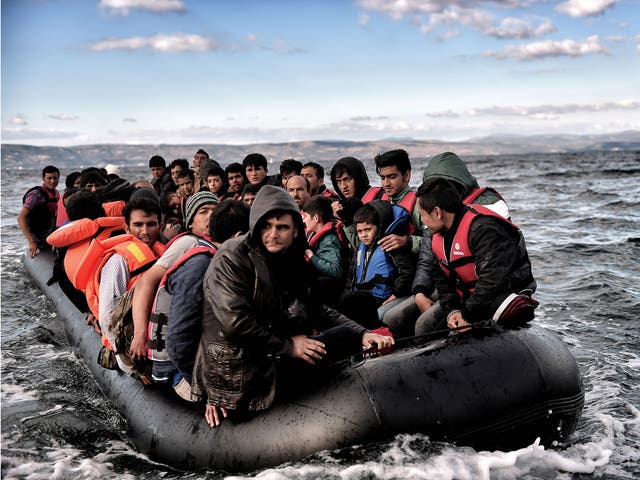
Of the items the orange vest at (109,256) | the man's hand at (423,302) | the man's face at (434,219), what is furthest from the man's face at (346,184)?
the orange vest at (109,256)

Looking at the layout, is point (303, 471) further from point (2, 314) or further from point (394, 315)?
point (2, 314)

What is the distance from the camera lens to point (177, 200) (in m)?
8.26

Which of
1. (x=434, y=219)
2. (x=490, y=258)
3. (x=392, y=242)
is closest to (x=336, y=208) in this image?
(x=392, y=242)

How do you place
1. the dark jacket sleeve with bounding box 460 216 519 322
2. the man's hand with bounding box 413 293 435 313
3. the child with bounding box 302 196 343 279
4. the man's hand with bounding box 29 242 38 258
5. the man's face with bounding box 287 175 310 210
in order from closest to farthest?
the dark jacket sleeve with bounding box 460 216 519 322, the man's hand with bounding box 413 293 435 313, the child with bounding box 302 196 343 279, the man's face with bounding box 287 175 310 210, the man's hand with bounding box 29 242 38 258

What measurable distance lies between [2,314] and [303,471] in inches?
281

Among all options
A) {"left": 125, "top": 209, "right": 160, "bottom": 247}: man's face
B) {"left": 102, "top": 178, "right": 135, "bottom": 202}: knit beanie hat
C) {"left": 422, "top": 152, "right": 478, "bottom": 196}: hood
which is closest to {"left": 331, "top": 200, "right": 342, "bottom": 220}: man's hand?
{"left": 422, "top": 152, "right": 478, "bottom": 196}: hood

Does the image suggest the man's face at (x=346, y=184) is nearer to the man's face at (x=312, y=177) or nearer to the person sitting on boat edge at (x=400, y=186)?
the person sitting on boat edge at (x=400, y=186)

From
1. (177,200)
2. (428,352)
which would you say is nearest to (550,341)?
(428,352)

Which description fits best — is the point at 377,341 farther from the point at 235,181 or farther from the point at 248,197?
the point at 235,181

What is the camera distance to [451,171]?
190 inches

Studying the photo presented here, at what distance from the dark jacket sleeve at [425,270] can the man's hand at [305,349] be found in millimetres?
1729

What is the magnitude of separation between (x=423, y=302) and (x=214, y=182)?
4.49m

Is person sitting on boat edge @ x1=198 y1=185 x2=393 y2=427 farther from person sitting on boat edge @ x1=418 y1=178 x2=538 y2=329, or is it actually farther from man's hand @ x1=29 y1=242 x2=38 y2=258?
man's hand @ x1=29 y1=242 x2=38 y2=258

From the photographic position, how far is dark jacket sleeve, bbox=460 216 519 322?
411 centimetres
